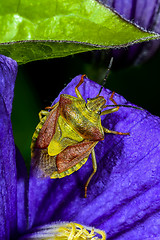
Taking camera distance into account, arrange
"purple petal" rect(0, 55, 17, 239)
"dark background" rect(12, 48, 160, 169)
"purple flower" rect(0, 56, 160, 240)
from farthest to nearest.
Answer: "dark background" rect(12, 48, 160, 169) → "purple flower" rect(0, 56, 160, 240) → "purple petal" rect(0, 55, 17, 239)

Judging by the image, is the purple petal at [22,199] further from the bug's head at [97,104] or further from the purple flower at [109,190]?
the bug's head at [97,104]

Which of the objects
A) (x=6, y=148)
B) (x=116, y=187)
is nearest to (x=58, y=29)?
(x=6, y=148)

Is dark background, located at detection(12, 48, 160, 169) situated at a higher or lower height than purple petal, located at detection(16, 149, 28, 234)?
higher

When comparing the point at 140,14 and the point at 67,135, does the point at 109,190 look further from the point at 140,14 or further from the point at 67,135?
the point at 140,14

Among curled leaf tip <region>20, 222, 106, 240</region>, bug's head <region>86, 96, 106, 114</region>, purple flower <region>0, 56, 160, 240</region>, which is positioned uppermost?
bug's head <region>86, 96, 106, 114</region>

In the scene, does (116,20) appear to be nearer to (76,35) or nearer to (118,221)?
(76,35)

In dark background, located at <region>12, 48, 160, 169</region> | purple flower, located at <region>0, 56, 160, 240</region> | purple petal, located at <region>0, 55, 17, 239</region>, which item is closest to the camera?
purple petal, located at <region>0, 55, 17, 239</region>

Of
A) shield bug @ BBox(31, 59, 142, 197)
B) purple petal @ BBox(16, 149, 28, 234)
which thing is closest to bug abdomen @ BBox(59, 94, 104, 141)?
shield bug @ BBox(31, 59, 142, 197)

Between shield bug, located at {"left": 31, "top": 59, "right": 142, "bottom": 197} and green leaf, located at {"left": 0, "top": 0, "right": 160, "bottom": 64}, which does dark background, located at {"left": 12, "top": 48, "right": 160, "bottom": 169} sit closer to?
shield bug, located at {"left": 31, "top": 59, "right": 142, "bottom": 197}
